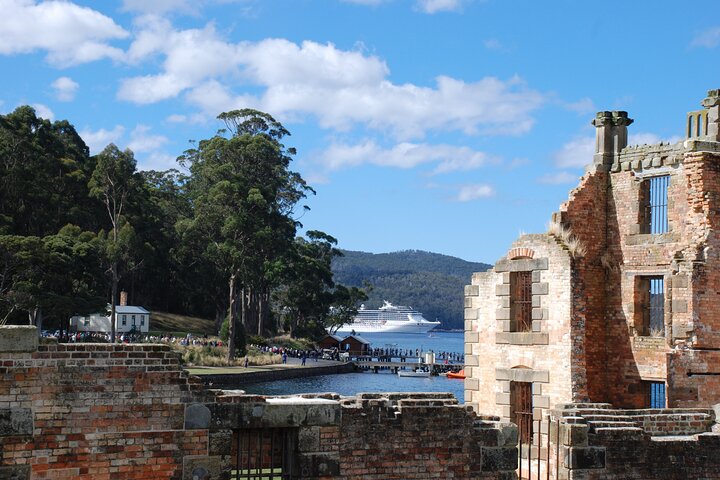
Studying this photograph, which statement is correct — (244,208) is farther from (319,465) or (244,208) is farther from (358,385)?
(319,465)

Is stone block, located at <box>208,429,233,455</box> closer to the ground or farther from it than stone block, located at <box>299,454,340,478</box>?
farther from it

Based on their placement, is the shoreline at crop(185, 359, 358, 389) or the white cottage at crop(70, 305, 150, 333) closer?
the shoreline at crop(185, 359, 358, 389)

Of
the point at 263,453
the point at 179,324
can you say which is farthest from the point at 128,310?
the point at 263,453

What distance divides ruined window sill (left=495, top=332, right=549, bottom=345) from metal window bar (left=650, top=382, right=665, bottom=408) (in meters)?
2.52

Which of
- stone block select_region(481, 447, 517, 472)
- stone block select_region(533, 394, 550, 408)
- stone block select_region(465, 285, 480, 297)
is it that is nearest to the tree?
stone block select_region(465, 285, 480, 297)

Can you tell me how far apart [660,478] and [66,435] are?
9.47 meters

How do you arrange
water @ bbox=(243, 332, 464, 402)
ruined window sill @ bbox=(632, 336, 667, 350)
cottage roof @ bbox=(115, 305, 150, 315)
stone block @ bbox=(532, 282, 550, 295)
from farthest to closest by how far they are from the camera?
cottage roof @ bbox=(115, 305, 150, 315)
water @ bbox=(243, 332, 464, 402)
stone block @ bbox=(532, 282, 550, 295)
ruined window sill @ bbox=(632, 336, 667, 350)

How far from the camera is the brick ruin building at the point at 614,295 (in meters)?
19.8

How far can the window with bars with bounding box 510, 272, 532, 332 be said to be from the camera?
21.5 meters

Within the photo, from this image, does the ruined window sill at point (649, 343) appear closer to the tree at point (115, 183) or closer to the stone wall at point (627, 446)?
the stone wall at point (627, 446)

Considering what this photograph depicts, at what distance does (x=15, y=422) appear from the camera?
11.7m

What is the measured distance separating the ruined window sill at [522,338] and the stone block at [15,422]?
12.0m

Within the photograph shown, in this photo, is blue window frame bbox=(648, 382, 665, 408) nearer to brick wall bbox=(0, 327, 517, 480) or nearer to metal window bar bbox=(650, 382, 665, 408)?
metal window bar bbox=(650, 382, 665, 408)

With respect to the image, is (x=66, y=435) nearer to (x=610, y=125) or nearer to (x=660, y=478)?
(x=660, y=478)
